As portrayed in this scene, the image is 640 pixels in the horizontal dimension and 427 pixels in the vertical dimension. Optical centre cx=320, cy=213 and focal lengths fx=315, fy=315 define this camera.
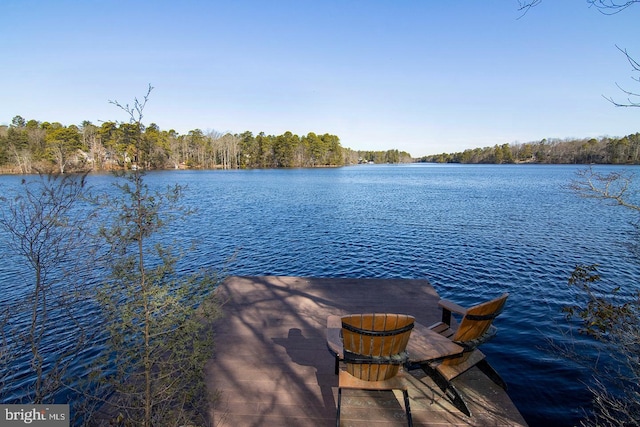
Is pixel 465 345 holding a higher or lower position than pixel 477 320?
lower

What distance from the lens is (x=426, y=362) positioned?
3473 mm

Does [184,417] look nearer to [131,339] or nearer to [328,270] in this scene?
[131,339]

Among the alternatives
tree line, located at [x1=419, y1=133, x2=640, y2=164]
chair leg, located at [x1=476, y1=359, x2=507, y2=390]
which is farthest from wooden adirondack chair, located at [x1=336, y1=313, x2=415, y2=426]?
tree line, located at [x1=419, y1=133, x2=640, y2=164]

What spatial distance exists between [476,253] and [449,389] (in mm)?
10704

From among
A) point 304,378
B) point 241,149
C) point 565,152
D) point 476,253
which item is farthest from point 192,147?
point 565,152

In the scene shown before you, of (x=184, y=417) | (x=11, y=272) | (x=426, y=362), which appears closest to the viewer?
(x=184, y=417)

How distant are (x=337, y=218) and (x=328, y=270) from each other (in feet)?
33.9

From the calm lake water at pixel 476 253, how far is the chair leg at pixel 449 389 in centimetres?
187

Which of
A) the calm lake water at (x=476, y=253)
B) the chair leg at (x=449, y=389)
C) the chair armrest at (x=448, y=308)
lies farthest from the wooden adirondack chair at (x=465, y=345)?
the calm lake water at (x=476, y=253)

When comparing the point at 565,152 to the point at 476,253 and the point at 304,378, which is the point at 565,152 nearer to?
the point at 476,253

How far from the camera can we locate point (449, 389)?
356cm

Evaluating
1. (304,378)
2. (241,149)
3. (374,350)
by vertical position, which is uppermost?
(241,149)

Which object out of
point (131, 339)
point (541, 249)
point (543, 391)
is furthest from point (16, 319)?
point (541, 249)

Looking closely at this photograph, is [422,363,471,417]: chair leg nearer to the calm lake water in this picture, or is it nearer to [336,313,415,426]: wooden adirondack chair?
[336,313,415,426]: wooden adirondack chair
